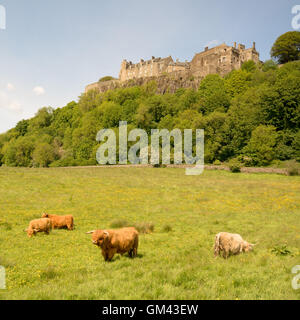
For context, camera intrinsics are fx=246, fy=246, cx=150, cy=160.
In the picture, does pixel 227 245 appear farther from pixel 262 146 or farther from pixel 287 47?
pixel 287 47

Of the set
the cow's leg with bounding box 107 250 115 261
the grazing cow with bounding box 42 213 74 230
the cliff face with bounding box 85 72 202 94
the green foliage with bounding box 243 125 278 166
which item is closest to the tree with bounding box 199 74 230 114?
the cliff face with bounding box 85 72 202 94

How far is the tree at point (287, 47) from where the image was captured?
101 meters

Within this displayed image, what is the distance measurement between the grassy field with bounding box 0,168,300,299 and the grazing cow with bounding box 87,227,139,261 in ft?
1.34

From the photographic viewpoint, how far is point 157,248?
12586 mm

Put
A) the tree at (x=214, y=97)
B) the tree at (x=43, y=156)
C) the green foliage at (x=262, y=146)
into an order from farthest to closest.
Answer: the tree at (x=43, y=156) → the tree at (x=214, y=97) → the green foliage at (x=262, y=146)

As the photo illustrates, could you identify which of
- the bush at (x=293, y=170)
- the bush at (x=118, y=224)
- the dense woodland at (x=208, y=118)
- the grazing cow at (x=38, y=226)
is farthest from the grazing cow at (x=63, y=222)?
the dense woodland at (x=208, y=118)

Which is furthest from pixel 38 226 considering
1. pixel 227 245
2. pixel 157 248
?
pixel 227 245

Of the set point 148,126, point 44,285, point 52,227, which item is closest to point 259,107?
point 148,126

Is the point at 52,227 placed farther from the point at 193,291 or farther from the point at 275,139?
the point at 275,139

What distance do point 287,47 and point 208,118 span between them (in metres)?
65.0

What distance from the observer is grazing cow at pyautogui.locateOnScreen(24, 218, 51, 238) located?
14.1 metres

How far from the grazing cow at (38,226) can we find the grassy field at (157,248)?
0.53m

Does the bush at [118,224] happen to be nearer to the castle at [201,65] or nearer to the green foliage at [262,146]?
the green foliage at [262,146]

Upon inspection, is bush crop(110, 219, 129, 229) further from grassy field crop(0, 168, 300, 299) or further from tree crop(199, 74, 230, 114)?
tree crop(199, 74, 230, 114)
